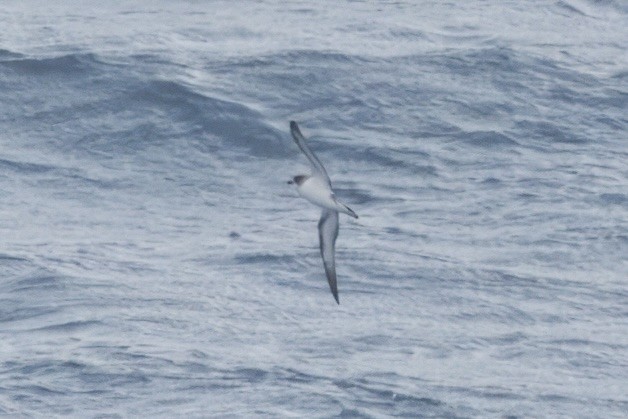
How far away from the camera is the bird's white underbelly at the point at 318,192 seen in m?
16.9

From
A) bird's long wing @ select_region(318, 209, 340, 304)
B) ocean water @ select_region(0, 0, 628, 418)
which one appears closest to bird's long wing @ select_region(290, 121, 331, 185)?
bird's long wing @ select_region(318, 209, 340, 304)

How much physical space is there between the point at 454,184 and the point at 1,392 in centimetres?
763

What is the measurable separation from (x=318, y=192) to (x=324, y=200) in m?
0.09

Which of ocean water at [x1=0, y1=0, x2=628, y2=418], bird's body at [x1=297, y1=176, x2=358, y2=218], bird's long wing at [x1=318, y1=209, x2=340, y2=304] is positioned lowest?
ocean water at [x1=0, y1=0, x2=628, y2=418]

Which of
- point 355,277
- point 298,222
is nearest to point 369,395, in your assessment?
point 355,277

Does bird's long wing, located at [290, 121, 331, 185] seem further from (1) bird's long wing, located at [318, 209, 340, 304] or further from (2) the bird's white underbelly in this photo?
(1) bird's long wing, located at [318, 209, 340, 304]

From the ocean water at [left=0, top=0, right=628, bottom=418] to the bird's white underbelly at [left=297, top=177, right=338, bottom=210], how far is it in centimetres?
246

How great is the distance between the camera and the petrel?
54.3 ft

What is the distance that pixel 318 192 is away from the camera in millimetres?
16984

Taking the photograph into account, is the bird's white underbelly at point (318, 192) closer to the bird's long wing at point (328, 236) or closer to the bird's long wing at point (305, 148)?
the bird's long wing at point (305, 148)

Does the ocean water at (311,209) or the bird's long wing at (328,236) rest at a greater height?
the bird's long wing at (328,236)

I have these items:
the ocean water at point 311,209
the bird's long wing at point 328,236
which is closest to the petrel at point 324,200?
the bird's long wing at point 328,236

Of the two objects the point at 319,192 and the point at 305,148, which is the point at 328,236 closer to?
the point at 319,192

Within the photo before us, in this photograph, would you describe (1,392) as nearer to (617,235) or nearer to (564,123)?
(617,235)
